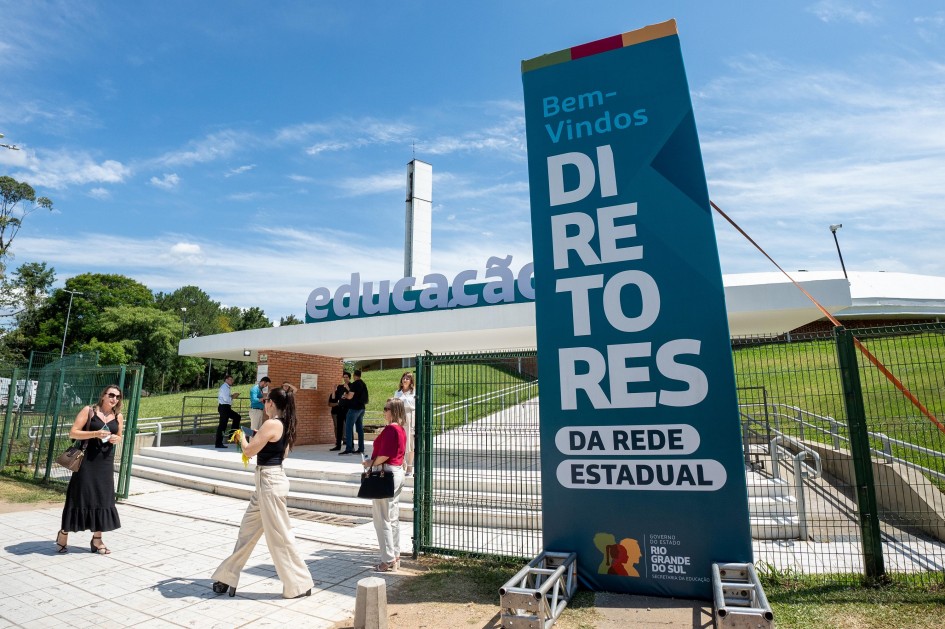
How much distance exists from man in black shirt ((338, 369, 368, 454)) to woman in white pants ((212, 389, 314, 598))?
20.3ft

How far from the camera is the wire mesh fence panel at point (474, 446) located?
5863 millimetres

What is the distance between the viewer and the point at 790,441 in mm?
5477

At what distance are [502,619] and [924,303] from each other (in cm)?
4712

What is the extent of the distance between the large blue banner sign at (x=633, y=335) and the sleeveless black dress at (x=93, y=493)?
4.98 m

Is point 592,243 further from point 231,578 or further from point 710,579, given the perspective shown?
point 231,578

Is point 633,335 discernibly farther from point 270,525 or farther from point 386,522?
point 270,525

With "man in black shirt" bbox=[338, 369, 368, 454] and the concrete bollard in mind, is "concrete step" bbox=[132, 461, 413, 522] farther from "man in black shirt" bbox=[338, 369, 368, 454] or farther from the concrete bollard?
the concrete bollard

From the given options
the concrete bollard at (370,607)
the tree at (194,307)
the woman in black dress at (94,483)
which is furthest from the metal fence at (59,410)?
the tree at (194,307)

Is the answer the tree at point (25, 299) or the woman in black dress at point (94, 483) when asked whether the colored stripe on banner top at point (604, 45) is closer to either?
the woman in black dress at point (94, 483)

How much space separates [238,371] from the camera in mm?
64375

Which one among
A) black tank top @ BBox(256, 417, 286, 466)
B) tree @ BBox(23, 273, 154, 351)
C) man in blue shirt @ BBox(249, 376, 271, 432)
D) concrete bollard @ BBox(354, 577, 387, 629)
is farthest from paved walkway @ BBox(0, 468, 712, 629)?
tree @ BBox(23, 273, 154, 351)

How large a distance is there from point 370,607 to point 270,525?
1.36 m

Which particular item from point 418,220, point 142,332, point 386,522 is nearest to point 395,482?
point 386,522

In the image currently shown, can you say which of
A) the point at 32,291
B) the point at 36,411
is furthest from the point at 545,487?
the point at 32,291
